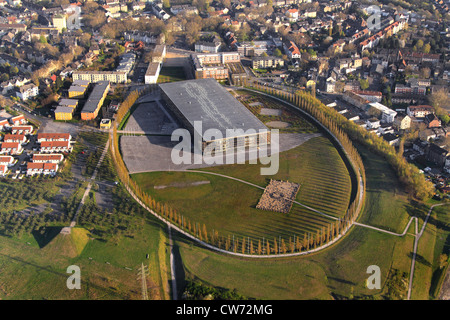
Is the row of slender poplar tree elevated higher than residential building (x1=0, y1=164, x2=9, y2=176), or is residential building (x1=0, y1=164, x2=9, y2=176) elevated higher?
the row of slender poplar tree

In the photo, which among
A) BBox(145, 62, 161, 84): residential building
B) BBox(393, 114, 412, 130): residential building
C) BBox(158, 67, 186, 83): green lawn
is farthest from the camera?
BBox(158, 67, 186, 83): green lawn

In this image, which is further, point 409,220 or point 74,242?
point 409,220

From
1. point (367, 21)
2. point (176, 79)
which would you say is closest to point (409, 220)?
point (176, 79)

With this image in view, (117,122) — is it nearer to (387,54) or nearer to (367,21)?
(387,54)

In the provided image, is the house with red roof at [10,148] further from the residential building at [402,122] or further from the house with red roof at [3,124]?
the residential building at [402,122]

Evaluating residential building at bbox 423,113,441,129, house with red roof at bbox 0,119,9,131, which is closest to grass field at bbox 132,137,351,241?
residential building at bbox 423,113,441,129

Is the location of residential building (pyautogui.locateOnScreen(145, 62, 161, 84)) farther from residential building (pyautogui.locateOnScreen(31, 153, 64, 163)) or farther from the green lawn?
residential building (pyautogui.locateOnScreen(31, 153, 64, 163))

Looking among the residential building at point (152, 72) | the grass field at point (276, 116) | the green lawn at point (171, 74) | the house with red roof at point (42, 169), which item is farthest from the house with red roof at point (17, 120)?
the grass field at point (276, 116)
